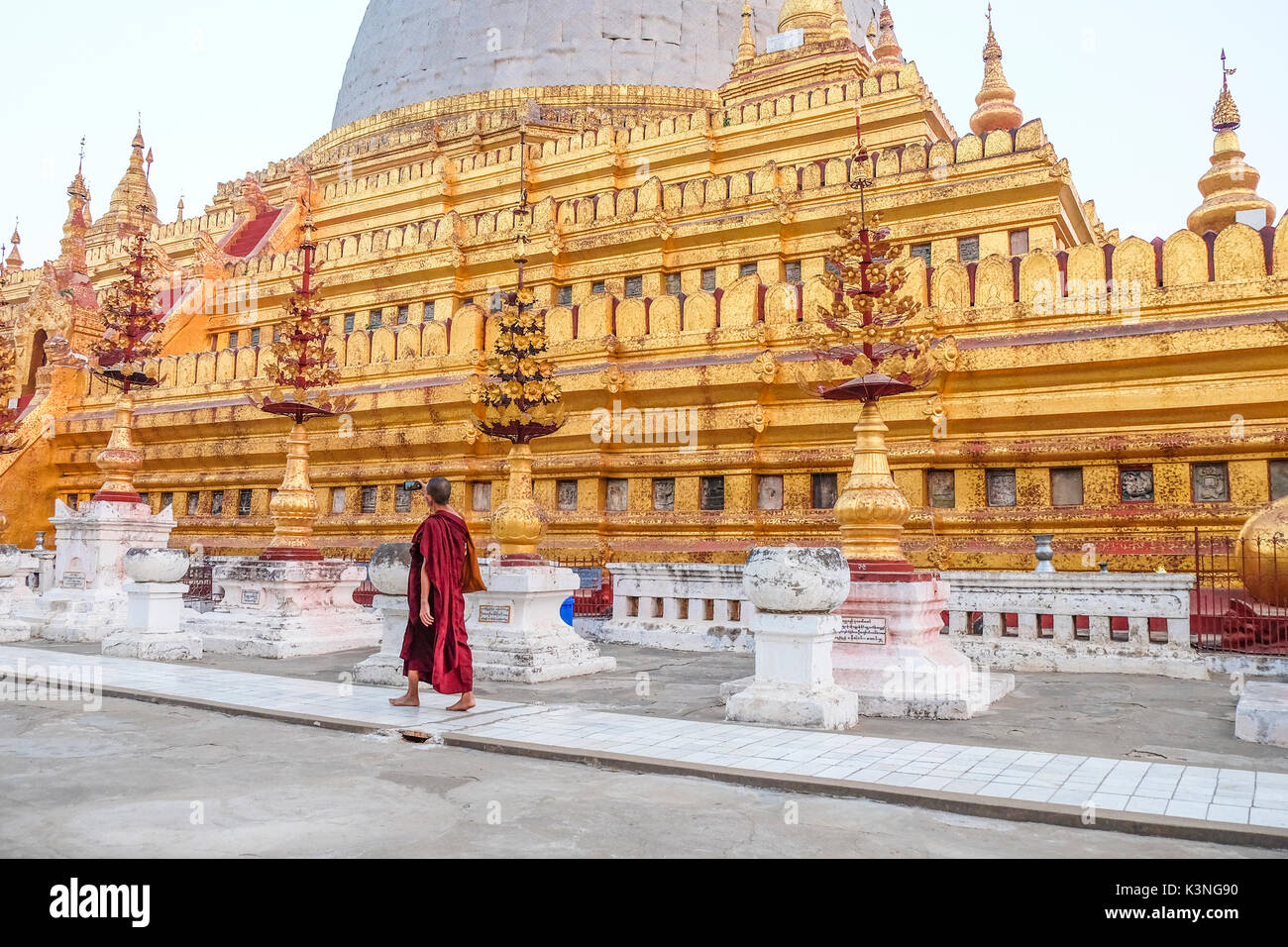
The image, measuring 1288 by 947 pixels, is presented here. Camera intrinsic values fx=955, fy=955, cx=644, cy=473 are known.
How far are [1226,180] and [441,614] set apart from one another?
22526 millimetres

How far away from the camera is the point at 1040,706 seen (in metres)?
8.62

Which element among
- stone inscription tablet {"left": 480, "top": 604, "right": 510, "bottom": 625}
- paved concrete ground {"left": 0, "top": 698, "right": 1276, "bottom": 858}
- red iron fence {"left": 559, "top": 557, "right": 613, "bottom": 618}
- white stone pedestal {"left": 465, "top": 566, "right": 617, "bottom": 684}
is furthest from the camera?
red iron fence {"left": 559, "top": 557, "right": 613, "bottom": 618}

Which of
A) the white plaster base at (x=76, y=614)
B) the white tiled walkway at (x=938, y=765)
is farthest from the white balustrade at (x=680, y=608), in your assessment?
the white plaster base at (x=76, y=614)

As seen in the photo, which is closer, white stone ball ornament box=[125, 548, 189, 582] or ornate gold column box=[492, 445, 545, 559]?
ornate gold column box=[492, 445, 545, 559]

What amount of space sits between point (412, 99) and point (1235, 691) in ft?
110

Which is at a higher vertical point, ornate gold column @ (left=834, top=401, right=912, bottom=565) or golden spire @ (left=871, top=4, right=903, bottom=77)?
golden spire @ (left=871, top=4, right=903, bottom=77)

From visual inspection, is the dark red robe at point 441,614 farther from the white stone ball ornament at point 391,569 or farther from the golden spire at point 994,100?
the golden spire at point 994,100

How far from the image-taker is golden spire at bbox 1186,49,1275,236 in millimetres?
21922

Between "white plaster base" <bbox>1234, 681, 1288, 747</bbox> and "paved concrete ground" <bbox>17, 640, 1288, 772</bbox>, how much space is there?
87 mm

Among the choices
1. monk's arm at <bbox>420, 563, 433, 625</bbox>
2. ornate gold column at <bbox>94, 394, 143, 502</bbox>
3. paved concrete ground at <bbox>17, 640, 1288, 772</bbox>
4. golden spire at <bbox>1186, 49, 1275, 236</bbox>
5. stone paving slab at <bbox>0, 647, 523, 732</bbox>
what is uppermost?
golden spire at <bbox>1186, 49, 1275, 236</bbox>

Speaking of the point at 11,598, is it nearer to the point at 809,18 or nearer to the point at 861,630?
the point at 861,630

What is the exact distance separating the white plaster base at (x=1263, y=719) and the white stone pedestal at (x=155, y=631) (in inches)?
450

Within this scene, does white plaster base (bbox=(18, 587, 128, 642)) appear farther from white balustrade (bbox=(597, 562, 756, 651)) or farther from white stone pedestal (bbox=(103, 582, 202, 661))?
white balustrade (bbox=(597, 562, 756, 651))

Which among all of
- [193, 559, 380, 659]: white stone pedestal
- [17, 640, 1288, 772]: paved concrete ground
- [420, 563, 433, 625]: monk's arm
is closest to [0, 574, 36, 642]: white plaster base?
[193, 559, 380, 659]: white stone pedestal
